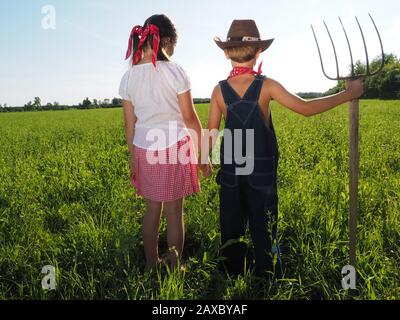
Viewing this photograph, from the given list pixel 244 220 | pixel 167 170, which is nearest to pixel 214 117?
pixel 167 170

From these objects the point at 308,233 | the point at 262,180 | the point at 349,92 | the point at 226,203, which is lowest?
the point at 308,233

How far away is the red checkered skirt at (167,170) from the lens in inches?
96.0

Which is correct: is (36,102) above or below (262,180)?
above

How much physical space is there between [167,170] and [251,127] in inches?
25.0

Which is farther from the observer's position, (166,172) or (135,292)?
(166,172)

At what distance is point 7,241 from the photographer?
10.2 feet

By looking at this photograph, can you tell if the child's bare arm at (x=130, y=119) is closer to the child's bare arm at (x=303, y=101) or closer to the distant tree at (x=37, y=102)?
the child's bare arm at (x=303, y=101)

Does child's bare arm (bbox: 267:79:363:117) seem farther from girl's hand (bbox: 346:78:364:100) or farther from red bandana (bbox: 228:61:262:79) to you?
red bandana (bbox: 228:61:262:79)

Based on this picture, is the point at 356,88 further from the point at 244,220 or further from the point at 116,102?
the point at 116,102

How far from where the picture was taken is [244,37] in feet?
7.43

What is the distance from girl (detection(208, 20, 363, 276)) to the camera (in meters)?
2.23

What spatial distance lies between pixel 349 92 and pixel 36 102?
9517 cm
